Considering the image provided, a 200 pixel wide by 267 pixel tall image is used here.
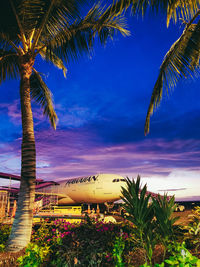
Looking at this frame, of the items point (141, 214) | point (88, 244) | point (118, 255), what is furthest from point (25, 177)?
point (141, 214)

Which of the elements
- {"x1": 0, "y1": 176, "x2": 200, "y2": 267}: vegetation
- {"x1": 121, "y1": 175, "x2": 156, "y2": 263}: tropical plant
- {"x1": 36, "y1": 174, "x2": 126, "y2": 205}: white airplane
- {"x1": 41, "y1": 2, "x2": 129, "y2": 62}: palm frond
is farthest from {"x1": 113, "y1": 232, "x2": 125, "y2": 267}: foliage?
{"x1": 36, "y1": 174, "x2": 126, "y2": 205}: white airplane

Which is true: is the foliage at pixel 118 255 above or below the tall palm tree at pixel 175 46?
below

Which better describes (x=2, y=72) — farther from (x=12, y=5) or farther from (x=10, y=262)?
(x=10, y=262)

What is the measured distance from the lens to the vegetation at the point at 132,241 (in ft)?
14.5

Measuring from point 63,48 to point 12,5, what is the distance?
2.98 meters

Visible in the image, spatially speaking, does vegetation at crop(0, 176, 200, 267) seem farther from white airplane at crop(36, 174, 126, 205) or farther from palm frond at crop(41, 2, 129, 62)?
white airplane at crop(36, 174, 126, 205)

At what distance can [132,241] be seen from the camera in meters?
5.73

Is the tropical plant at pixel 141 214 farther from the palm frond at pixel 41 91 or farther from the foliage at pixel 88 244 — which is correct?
Result: the palm frond at pixel 41 91

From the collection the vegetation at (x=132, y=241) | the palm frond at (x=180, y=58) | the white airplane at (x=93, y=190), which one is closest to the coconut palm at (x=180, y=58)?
the palm frond at (x=180, y=58)

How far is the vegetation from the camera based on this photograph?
174 inches

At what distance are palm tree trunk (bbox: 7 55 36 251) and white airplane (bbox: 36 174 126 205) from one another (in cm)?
2361

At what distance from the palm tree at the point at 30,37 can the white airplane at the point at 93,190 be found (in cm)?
2360

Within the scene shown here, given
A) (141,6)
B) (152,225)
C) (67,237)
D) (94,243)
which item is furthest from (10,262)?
(141,6)

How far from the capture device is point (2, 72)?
1242 cm
